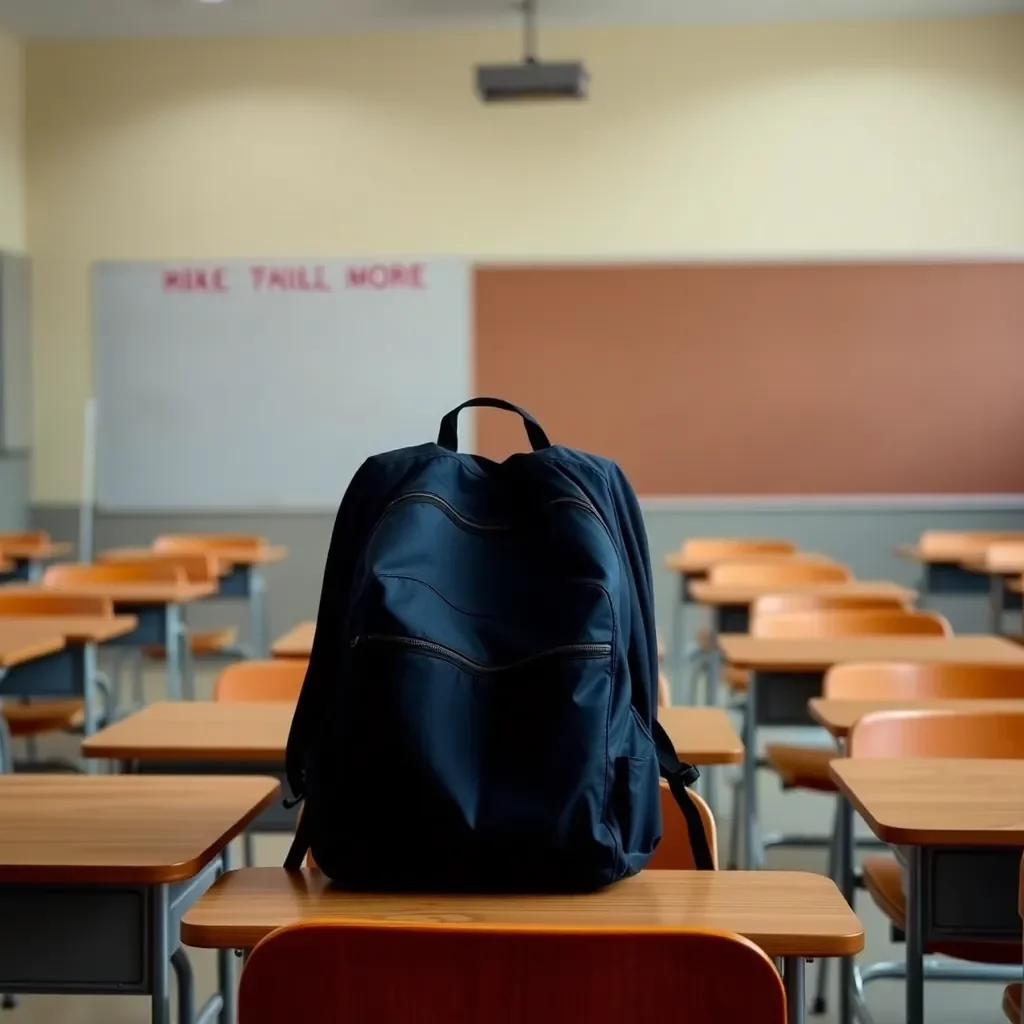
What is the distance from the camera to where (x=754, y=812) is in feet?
10.4

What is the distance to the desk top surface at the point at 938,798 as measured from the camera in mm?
1565

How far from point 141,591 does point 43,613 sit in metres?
0.42

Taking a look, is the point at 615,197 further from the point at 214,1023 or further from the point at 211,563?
the point at 214,1023

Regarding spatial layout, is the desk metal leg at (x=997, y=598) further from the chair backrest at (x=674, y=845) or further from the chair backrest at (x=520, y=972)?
the chair backrest at (x=520, y=972)

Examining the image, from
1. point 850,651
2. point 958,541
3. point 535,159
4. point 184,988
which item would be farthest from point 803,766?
point 535,159

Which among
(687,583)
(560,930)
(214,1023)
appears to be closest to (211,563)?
(687,583)

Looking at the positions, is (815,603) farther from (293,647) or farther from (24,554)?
(24,554)

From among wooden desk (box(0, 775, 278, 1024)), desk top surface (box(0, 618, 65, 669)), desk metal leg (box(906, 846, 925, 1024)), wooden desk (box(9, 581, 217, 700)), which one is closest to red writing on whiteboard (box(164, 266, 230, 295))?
wooden desk (box(9, 581, 217, 700))

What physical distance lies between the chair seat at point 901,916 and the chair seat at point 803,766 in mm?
559

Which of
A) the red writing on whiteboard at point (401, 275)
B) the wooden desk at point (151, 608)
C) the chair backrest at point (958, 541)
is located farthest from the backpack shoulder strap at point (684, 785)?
the red writing on whiteboard at point (401, 275)

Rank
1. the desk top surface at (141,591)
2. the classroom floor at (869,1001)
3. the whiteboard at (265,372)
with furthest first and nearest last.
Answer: the whiteboard at (265,372) → the desk top surface at (141,591) → the classroom floor at (869,1001)

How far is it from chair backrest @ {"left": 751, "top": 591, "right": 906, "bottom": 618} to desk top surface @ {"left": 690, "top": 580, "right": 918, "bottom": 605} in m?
0.09

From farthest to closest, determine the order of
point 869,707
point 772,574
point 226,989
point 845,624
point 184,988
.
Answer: point 772,574 < point 845,624 < point 869,707 < point 226,989 < point 184,988

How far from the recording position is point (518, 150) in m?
6.81
